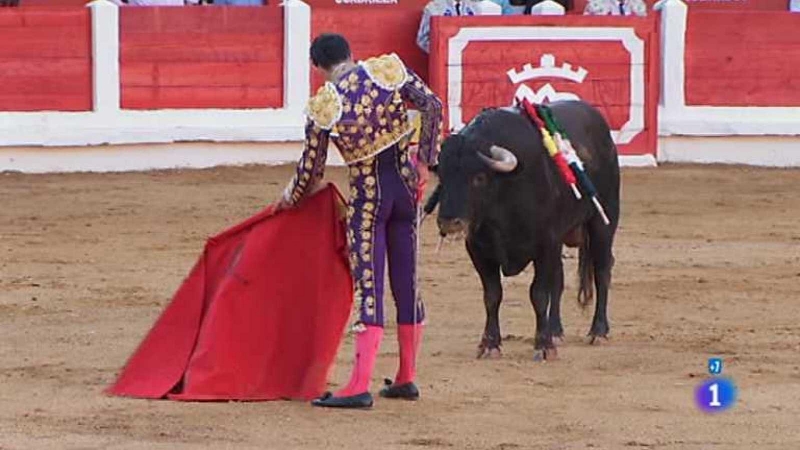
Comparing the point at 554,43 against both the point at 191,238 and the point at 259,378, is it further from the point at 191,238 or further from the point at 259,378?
the point at 259,378

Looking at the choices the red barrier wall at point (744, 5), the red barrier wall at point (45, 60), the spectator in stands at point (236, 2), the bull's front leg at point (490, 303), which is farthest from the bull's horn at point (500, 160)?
the red barrier wall at point (744, 5)

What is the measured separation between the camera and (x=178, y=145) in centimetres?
1338

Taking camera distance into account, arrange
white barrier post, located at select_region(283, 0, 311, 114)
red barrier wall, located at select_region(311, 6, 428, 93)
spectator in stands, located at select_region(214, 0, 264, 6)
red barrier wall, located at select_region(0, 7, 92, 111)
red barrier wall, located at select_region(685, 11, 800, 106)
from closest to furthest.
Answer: red barrier wall, located at select_region(0, 7, 92, 111)
white barrier post, located at select_region(283, 0, 311, 114)
red barrier wall, located at select_region(311, 6, 428, 93)
spectator in stands, located at select_region(214, 0, 264, 6)
red barrier wall, located at select_region(685, 11, 800, 106)

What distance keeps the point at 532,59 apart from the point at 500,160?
6.81m

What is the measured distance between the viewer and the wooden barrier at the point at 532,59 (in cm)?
1363

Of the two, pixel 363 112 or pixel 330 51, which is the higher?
pixel 330 51

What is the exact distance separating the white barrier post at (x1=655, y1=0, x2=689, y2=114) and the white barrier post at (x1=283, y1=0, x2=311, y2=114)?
242cm

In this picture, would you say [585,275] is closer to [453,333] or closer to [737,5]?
[453,333]

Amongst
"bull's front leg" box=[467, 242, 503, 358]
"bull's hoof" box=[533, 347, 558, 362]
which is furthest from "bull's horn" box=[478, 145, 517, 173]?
"bull's hoof" box=[533, 347, 558, 362]

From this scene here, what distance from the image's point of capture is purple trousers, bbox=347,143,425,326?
614cm

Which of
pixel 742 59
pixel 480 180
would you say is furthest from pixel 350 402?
pixel 742 59

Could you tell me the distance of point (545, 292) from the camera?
23.7 ft

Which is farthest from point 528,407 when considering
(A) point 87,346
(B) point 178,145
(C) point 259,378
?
(B) point 178,145

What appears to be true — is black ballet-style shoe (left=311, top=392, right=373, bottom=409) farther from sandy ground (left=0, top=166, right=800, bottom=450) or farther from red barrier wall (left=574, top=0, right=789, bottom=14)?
red barrier wall (left=574, top=0, right=789, bottom=14)
